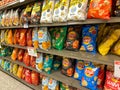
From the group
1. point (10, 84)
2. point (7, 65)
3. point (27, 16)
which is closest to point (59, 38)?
point (27, 16)

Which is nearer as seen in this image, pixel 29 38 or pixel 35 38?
pixel 35 38

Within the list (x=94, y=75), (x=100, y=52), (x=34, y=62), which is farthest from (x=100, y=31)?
(x=34, y=62)

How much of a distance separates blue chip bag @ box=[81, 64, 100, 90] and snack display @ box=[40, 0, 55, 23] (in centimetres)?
69

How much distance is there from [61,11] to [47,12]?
226 mm

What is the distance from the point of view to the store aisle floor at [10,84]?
2401mm

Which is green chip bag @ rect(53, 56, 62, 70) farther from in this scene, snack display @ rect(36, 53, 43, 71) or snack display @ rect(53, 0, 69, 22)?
snack display @ rect(53, 0, 69, 22)

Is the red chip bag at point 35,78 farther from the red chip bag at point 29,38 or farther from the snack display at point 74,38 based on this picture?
the snack display at point 74,38

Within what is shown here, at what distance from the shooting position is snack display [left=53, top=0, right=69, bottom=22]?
151cm

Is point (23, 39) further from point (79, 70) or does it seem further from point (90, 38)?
point (90, 38)

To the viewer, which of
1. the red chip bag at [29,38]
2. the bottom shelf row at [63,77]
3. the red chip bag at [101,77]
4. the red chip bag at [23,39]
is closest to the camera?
the bottom shelf row at [63,77]

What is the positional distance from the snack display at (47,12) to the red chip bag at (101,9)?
58cm

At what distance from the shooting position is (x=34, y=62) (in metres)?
2.14

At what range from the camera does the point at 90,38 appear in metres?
1.48

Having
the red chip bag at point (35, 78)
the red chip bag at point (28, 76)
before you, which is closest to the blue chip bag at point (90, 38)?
the red chip bag at point (35, 78)
